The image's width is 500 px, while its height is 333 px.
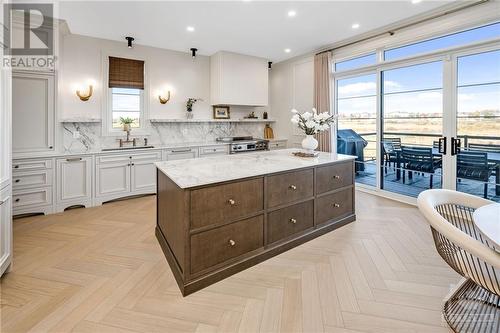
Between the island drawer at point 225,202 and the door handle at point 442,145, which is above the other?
the door handle at point 442,145

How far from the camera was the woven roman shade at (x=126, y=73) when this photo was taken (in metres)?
4.76

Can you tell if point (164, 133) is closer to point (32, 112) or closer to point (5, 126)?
point (32, 112)

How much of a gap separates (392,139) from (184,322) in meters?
4.28

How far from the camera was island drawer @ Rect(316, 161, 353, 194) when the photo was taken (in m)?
3.02

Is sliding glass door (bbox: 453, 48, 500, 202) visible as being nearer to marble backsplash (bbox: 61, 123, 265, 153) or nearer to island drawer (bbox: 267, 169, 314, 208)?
island drawer (bbox: 267, 169, 314, 208)

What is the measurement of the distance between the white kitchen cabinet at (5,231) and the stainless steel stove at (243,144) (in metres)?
3.71

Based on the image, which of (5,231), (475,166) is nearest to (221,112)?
(5,231)

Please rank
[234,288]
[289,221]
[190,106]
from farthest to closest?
1. [190,106]
2. [289,221]
3. [234,288]

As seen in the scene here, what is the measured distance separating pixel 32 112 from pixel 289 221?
151 inches

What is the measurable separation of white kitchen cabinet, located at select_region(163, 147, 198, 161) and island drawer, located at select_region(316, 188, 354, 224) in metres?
2.87

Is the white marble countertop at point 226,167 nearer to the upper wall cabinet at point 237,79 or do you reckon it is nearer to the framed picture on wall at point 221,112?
the upper wall cabinet at point 237,79

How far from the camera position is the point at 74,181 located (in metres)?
4.08

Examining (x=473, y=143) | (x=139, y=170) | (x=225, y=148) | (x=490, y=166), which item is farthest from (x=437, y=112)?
(x=139, y=170)

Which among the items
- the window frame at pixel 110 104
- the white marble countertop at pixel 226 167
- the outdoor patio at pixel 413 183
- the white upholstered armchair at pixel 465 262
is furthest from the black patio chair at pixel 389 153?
the window frame at pixel 110 104
